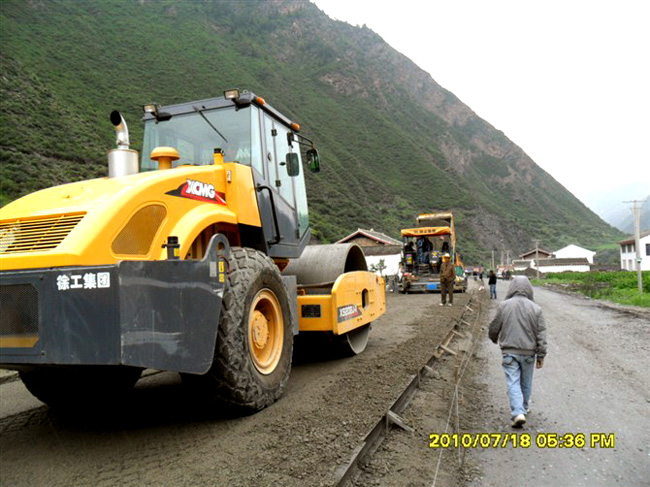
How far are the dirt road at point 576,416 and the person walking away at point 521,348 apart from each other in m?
0.25

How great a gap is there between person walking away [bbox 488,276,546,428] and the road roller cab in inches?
82.7

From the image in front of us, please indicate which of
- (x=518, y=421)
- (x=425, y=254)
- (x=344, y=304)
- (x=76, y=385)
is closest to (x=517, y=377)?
(x=518, y=421)

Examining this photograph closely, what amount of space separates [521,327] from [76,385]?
14.7 feet

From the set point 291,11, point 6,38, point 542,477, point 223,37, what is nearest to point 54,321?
point 542,477

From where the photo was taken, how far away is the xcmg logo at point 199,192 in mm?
4453

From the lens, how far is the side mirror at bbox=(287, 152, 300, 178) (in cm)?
661

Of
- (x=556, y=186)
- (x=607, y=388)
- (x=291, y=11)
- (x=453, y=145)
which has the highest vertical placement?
(x=291, y=11)

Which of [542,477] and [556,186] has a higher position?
[556,186]

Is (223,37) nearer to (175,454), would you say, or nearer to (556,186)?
(556,186)

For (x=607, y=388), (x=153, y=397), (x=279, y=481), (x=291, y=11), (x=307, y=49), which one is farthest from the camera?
(x=291, y=11)

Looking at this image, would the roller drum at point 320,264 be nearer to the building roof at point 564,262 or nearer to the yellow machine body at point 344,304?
the yellow machine body at point 344,304

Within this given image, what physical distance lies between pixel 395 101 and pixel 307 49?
26.0 metres

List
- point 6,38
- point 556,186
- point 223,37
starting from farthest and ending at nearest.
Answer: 1. point 556,186
2. point 223,37
3. point 6,38

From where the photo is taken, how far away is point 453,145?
131 meters
